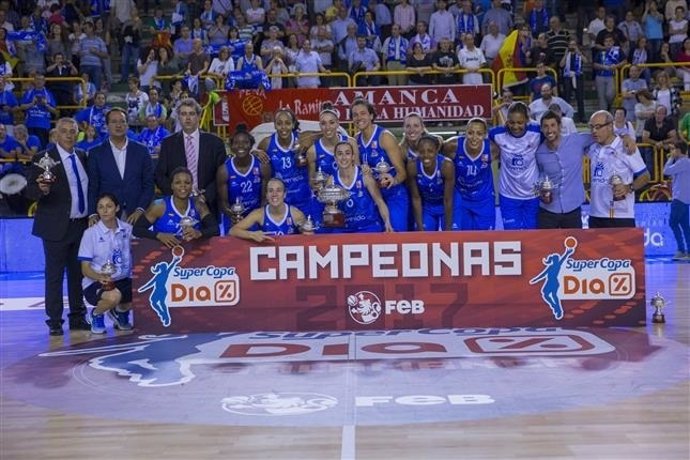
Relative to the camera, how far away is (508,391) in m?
7.91

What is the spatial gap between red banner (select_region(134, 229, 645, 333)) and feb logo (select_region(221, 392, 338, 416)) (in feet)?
9.04

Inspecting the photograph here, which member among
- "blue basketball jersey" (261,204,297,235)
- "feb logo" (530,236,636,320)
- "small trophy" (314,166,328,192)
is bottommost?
"feb logo" (530,236,636,320)

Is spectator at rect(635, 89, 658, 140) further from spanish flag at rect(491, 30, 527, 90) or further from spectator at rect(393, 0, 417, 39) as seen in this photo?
spectator at rect(393, 0, 417, 39)

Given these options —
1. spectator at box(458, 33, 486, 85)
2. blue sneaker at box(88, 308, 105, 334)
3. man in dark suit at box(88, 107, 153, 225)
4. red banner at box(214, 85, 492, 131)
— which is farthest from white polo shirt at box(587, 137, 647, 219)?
spectator at box(458, 33, 486, 85)

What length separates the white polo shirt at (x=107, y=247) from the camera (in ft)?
35.3

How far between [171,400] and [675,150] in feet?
36.9

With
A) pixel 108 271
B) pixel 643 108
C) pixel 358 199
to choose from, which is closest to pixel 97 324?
pixel 108 271

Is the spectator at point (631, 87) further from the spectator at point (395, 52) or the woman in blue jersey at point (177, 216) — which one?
the woman in blue jersey at point (177, 216)

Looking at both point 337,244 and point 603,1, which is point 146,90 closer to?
point 603,1

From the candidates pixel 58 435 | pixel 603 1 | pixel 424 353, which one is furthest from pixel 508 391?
pixel 603 1

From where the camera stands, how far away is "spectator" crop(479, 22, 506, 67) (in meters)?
21.6

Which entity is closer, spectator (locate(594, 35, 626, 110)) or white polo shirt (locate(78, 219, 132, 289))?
white polo shirt (locate(78, 219, 132, 289))

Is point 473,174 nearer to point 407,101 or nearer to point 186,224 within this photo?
point 186,224

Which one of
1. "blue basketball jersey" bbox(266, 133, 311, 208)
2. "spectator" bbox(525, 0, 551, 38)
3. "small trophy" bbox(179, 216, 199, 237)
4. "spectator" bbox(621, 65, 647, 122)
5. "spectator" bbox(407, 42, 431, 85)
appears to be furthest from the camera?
Result: "spectator" bbox(525, 0, 551, 38)
